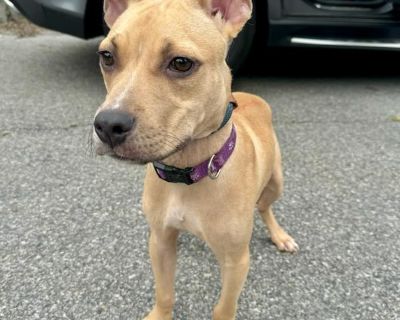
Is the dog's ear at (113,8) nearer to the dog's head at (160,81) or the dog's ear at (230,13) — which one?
the dog's head at (160,81)

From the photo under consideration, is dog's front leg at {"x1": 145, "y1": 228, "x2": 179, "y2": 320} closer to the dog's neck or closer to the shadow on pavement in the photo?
the dog's neck

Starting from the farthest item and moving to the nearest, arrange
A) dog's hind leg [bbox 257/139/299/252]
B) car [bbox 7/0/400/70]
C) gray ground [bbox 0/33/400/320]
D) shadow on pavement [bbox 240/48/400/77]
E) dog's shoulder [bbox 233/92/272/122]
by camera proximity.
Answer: shadow on pavement [bbox 240/48/400/77] < car [bbox 7/0/400/70] < dog's hind leg [bbox 257/139/299/252] < dog's shoulder [bbox 233/92/272/122] < gray ground [bbox 0/33/400/320]

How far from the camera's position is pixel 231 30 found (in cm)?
206

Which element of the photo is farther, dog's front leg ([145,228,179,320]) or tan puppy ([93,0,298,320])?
dog's front leg ([145,228,179,320])

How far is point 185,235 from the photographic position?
2988mm

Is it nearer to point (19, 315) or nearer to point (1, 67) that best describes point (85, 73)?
point (1, 67)

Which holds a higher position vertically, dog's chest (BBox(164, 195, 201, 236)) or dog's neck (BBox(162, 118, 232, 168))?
dog's neck (BBox(162, 118, 232, 168))

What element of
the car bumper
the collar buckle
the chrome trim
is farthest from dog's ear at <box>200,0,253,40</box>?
the chrome trim

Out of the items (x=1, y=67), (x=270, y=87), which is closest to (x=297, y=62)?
(x=270, y=87)

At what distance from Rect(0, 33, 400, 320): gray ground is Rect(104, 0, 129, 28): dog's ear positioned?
1354 millimetres

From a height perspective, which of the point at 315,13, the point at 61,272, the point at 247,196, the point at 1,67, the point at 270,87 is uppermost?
the point at 247,196

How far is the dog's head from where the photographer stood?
1.58 m

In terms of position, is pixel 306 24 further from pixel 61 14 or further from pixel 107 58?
pixel 107 58

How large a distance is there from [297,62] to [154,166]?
5604 mm
